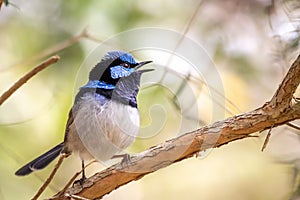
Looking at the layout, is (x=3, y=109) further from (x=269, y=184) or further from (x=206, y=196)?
(x=269, y=184)

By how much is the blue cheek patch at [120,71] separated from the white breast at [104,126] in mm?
92

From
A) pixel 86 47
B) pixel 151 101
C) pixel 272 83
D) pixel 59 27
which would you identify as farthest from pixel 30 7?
pixel 272 83

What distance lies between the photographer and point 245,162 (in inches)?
115

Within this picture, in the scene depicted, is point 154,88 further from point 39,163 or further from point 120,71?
point 39,163

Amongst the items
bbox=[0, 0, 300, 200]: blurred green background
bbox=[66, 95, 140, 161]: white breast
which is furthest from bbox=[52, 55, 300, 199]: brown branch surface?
bbox=[0, 0, 300, 200]: blurred green background

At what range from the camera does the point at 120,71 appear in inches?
72.6

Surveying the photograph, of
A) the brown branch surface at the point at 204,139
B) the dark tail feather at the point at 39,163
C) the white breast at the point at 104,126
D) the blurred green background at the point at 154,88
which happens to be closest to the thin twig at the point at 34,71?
the brown branch surface at the point at 204,139

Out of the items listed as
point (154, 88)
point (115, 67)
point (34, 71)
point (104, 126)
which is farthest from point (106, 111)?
point (34, 71)

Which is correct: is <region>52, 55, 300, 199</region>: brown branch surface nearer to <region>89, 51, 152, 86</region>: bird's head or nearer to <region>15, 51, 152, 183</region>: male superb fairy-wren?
<region>15, 51, 152, 183</region>: male superb fairy-wren

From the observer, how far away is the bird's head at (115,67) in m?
1.84

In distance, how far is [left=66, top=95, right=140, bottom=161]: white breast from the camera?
177 cm

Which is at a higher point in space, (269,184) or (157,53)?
(157,53)

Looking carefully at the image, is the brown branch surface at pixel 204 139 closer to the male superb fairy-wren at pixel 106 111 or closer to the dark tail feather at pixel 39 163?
the male superb fairy-wren at pixel 106 111

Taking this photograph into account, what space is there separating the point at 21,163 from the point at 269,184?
120cm
